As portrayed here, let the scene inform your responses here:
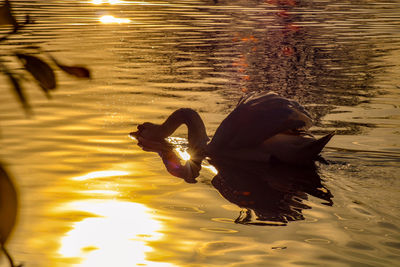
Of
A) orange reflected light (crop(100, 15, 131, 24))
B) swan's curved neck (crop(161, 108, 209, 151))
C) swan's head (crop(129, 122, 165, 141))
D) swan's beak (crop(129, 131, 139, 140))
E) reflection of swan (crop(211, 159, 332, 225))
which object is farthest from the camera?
orange reflected light (crop(100, 15, 131, 24))

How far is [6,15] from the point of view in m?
1.02

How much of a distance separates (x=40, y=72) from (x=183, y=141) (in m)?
9.86

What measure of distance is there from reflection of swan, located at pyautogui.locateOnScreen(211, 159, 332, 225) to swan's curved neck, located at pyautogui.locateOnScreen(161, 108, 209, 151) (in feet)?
2.46

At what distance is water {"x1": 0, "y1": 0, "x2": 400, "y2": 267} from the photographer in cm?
578

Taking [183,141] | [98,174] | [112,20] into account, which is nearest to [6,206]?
[98,174]

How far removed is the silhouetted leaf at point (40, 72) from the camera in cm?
104

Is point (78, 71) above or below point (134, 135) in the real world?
above

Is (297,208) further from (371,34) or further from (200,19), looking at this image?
(200,19)

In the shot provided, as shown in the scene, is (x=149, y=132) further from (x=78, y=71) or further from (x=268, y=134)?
(x=78, y=71)

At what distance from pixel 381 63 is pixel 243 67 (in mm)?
3697

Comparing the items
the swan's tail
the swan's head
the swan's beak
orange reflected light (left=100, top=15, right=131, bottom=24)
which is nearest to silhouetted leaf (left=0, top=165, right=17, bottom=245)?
the swan's tail

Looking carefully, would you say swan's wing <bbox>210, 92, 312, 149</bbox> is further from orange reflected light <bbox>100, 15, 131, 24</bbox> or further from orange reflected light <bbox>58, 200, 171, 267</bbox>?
orange reflected light <bbox>100, 15, 131, 24</bbox>

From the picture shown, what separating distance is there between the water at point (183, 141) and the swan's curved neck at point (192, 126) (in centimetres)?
65

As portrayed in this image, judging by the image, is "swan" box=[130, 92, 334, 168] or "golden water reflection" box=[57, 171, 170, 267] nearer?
"golden water reflection" box=[57, 171, 170, 267]
